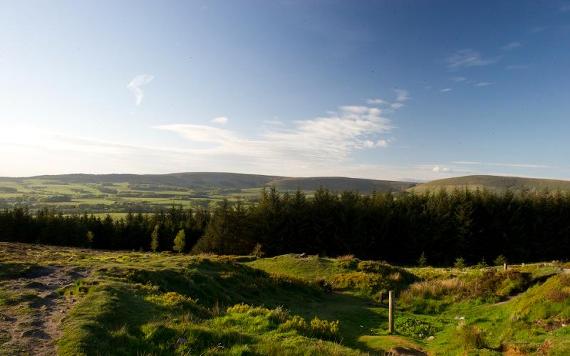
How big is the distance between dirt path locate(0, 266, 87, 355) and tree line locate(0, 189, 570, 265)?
153 feet

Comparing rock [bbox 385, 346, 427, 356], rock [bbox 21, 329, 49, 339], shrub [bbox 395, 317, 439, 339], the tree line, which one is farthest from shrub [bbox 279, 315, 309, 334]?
the tree line

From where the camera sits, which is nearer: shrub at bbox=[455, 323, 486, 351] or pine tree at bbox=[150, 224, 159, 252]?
shrub at bbox=[455, 323, 486, 351]

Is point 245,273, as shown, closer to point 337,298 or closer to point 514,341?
point 337,298

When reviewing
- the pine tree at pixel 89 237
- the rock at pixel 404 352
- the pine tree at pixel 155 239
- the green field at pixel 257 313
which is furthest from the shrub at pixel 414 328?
the pine tree at pixel 89 237

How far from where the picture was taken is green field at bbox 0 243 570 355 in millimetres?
11648

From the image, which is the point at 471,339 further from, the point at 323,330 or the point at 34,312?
the point at 34,312

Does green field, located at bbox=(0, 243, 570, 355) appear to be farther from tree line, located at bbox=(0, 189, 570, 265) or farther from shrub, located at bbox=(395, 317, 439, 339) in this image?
tree line, located at bbox=(0, 189, 570, 265)

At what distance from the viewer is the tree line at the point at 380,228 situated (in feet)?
226

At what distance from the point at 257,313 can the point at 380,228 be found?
56754 millimetres

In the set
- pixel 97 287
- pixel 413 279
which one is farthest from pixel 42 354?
pixel 413 279

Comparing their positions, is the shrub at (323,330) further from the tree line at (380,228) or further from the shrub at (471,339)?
the tree line at (380,228)

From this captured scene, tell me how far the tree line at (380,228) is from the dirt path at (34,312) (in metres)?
46.7

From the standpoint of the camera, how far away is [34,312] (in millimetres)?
14383

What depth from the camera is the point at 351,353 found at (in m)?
11.6
